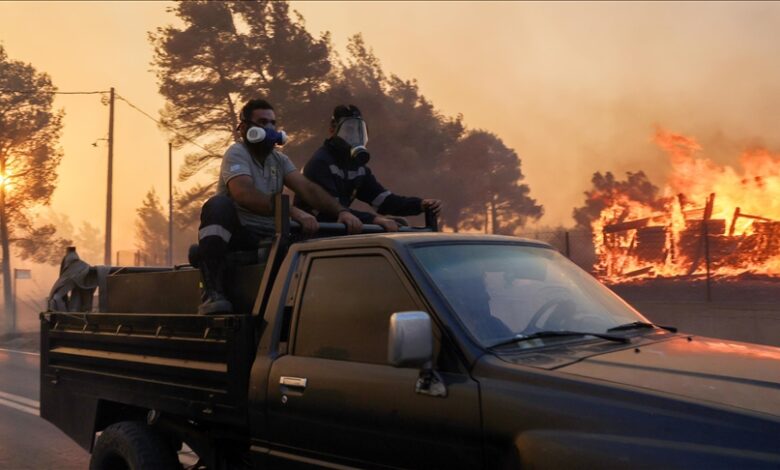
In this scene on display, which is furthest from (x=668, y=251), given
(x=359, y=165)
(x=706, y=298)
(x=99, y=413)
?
(x=99, y=413)

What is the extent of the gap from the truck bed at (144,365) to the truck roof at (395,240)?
0.51 meters

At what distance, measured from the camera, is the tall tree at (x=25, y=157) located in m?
33.9

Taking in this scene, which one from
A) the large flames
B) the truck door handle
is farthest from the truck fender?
the large flames

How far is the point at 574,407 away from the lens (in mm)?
2412

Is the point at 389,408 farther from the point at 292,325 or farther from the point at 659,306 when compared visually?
the point at 659,306

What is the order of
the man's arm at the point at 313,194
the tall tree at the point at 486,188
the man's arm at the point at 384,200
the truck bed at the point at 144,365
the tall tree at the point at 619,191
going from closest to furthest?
the truck bed at the point at 144,365
the man's arm at the point at 313,194
the man's arm at the point at 384,200
the tall tree at the point at 619,191
the tall tree at the point at 486,188

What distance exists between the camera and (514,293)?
3.21m

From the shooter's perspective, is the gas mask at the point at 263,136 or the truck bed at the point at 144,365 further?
the gas mask at the point at 263,136

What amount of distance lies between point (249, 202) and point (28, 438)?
17.0 feet

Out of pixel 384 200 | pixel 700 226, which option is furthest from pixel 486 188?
pixel 384 200

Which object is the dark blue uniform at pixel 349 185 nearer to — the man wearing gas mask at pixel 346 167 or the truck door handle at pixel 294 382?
the man wearing gas mask at pixel 346 167

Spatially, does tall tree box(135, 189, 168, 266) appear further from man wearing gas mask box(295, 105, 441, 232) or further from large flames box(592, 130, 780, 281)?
man wearing gas mask box(295, 105, 441, 232)

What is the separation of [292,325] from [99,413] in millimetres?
1848

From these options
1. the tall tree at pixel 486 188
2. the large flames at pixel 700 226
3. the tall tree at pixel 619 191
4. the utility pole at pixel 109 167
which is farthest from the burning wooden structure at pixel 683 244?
the utility pole at pixel 109 167
